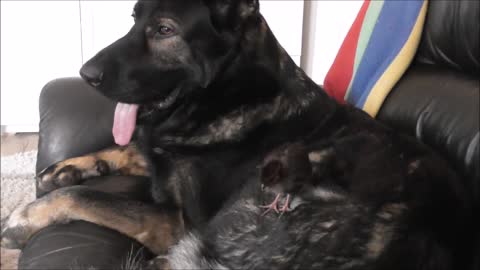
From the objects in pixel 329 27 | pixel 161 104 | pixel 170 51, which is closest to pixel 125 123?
pixel 161 104

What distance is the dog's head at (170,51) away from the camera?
46.2 inches

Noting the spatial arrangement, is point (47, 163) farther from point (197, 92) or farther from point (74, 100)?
point (197, 92)

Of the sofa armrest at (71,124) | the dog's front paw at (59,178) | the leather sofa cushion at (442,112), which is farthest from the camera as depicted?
the sofa armrest at (71,124)

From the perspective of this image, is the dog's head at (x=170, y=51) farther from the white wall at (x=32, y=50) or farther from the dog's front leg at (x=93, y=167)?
the white wall at (x=32, y=50)

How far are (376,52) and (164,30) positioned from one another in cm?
73

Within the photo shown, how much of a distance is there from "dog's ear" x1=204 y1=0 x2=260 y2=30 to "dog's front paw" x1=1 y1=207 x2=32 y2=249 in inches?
25.5

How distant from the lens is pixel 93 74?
3.88 feet

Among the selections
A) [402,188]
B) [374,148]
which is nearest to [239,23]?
[374,148]

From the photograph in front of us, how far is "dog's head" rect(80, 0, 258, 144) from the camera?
3.85 feet

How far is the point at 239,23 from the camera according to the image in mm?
1215

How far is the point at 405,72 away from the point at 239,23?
0.56 meters

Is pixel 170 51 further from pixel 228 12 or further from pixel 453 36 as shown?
pixel 453 36

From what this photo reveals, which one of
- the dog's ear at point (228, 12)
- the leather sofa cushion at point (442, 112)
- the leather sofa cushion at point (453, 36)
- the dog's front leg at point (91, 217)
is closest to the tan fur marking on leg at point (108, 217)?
the dog's front leg at point (91, 217)

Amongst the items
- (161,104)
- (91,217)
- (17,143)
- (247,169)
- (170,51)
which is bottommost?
(17,143)
